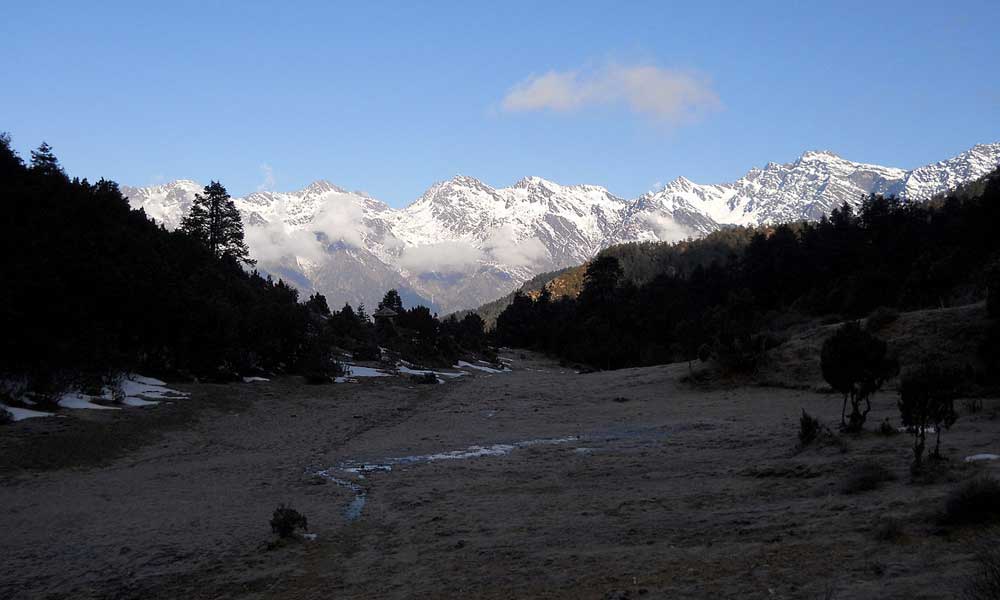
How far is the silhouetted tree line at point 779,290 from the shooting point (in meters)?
42.4

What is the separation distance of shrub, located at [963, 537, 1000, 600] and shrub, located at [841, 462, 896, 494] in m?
3.28

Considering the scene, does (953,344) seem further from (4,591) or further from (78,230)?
(78,230)

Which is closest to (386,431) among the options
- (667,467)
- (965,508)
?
(667,467)

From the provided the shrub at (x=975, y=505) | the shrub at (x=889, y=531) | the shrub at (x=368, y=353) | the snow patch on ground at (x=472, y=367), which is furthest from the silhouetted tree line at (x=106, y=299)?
the shrub at (x=975, y=505)

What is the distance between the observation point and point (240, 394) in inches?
1144

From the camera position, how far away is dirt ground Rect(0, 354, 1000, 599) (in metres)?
6.95

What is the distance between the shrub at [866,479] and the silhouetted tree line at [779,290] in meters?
18.2

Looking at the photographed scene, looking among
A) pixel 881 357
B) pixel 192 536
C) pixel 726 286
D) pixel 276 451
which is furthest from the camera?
pixel 726 286

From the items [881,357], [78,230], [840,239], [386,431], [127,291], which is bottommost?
[386,431]

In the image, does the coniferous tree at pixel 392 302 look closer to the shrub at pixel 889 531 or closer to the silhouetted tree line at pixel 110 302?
the silhouetted tree line at pixel 110 302

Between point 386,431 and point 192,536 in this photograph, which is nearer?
point 192,536

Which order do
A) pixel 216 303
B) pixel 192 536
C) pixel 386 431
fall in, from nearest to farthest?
pixel 192 536, pixel 386 431, pixel 216 303

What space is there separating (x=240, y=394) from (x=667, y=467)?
2111 cm

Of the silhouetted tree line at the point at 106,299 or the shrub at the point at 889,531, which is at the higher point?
the silhouetted tree line at the point at 106,299
